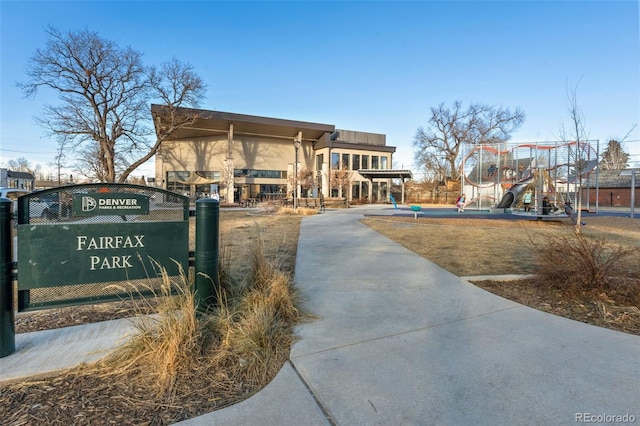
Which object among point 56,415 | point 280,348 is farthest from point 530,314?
point 56,415

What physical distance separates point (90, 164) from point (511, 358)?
43.1 m

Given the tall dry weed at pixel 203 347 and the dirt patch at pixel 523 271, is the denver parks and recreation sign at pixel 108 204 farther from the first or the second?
the dirt patch at pixel 523 271

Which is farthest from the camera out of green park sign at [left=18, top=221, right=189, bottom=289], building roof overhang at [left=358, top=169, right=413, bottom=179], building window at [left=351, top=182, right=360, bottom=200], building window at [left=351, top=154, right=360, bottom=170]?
building window at [left=351, top=154, right=360, bottom=170]

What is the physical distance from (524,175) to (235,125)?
30881 millimetres

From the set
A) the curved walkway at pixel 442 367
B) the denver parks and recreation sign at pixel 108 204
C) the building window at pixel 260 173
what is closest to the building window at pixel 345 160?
the building window at pixel 260 173

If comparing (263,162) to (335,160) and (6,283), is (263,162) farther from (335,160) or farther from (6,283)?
(6,283)

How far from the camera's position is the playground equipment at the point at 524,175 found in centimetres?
1677

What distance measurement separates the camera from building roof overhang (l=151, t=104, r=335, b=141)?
3506cm

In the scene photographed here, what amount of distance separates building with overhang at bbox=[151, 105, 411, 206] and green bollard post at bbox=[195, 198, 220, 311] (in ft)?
117

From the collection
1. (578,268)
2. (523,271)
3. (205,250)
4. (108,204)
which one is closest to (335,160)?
(523,271)

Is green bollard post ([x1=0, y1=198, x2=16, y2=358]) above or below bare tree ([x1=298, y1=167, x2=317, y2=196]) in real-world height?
below

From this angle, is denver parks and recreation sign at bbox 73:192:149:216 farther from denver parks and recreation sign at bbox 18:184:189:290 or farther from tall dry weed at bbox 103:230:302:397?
tall dry weed at bbox 103:230:302:397

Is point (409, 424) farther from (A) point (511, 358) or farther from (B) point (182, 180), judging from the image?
(B) point (182, 180)

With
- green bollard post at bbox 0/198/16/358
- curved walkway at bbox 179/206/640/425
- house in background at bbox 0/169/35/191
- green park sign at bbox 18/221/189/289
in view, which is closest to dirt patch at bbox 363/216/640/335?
curved walkway at bbox 179/206/640/425
